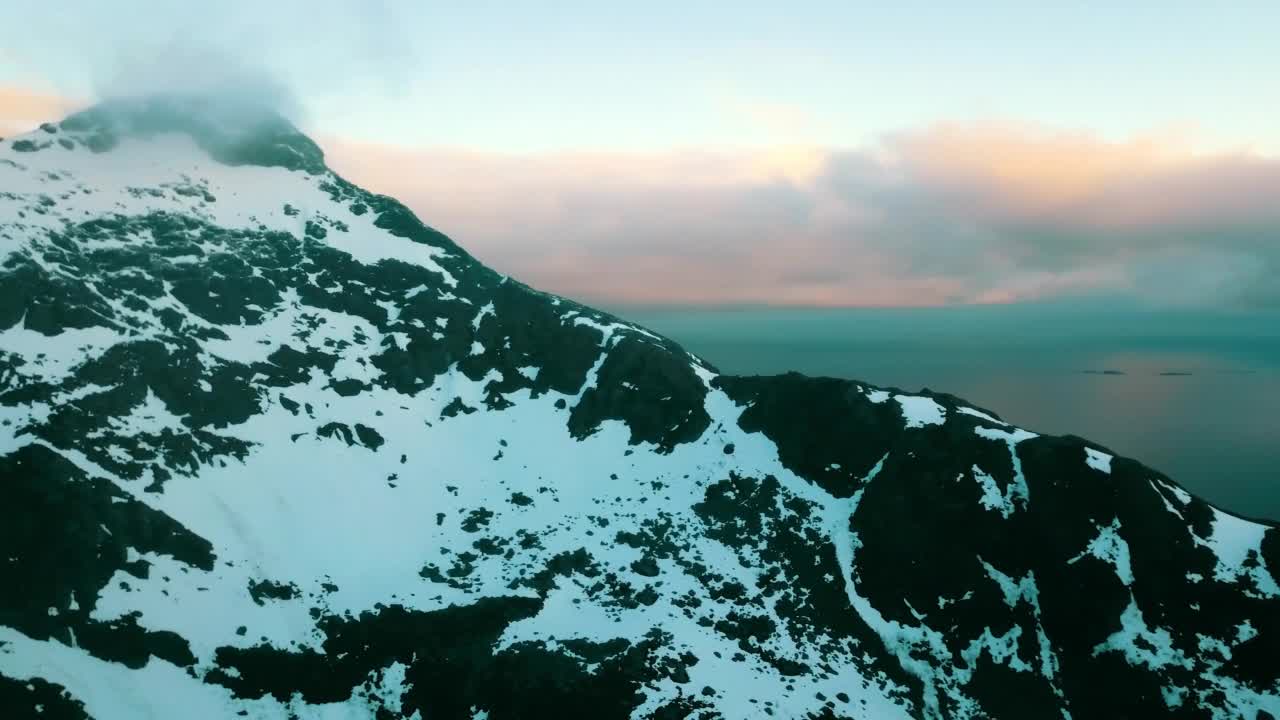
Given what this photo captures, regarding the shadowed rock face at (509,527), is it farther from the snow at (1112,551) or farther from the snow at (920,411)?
the snow at (920,411)

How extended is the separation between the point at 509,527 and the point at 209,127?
13216cm

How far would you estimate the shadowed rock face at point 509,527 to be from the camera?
64938mm

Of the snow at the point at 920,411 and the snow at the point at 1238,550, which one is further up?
the snow at the point at 920,411

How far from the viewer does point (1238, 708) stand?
190 feet

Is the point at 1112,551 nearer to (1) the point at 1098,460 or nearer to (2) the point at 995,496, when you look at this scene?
(1) the point at 1098,460

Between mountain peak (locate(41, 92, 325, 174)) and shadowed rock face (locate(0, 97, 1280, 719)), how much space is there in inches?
1050

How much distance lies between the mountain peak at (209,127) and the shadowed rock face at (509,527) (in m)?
26.7

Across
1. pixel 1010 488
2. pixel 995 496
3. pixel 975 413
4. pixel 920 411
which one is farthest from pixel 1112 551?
pixel 920 411

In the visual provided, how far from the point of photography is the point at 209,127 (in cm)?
15812

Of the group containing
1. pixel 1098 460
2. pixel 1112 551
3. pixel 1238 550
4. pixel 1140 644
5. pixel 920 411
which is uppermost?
pixel 920 411

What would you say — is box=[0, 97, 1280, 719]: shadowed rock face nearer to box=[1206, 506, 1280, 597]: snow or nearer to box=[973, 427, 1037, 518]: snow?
box=[1206, 506, 1280, 597]: snow

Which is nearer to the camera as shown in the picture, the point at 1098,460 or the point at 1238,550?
the point at 1238,550

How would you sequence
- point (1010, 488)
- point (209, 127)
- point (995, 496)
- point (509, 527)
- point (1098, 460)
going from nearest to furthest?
point (1098, 460) < point (995, 496) < point (1010, 488) < point (509, 527) < point (209, 127)

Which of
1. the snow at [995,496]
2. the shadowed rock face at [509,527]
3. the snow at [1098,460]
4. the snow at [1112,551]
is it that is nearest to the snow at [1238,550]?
the shadowed rock face at [509,527]
